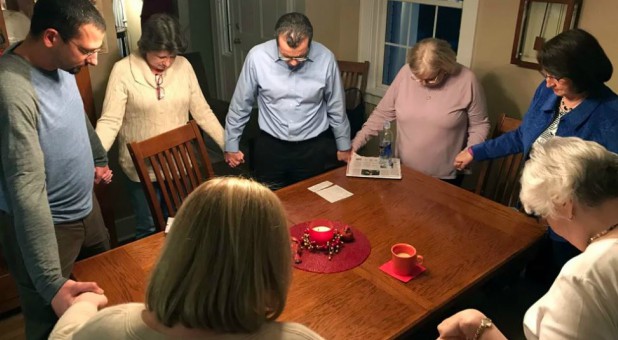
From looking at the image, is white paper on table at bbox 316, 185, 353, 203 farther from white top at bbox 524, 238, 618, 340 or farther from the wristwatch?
white top at bbox 524, 238, 618, 340

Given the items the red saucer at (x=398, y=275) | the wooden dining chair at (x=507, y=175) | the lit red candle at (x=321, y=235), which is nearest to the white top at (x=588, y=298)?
the red saucer at (x=398, y=275)

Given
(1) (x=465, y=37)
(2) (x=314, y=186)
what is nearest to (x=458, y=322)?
(2) (x=314, y=186)

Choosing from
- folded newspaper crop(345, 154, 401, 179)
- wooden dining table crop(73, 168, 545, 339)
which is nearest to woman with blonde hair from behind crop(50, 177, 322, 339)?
wooden dining table crop(73, 168, 545, 339)

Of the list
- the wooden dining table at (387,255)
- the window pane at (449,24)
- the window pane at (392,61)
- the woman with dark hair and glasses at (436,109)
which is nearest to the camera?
the wooden dining table at (387,255)

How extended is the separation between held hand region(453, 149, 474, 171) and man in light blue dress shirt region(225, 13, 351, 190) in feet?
2.06

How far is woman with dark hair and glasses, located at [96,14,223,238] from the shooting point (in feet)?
8.13

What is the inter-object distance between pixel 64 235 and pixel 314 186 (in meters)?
1.06

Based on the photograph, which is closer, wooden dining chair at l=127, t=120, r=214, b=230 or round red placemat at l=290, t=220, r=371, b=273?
round red placemat at l=290, t=220, r=371, b=273

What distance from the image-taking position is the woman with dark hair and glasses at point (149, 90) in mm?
2477

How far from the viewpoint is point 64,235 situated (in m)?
1.85

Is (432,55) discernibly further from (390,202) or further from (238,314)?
(238,314)

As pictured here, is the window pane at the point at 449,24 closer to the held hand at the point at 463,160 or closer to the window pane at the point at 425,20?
the window pane at the point at 425,20

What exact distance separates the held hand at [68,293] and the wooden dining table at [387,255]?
0.13 meters

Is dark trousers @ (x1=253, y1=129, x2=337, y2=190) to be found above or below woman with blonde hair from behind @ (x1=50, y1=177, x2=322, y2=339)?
below
